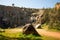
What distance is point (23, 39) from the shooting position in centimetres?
1656

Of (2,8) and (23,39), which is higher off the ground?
(2,8)

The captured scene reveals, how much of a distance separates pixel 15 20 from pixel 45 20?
9.14 m

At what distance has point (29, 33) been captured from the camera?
2012 cm

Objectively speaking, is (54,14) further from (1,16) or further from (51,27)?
(1,16)

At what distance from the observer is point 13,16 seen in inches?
1805

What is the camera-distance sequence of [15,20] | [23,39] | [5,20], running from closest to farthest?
[23,39], [5,20], [15,20]

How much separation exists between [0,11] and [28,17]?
35.7 ft

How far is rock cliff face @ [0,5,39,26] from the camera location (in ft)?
141

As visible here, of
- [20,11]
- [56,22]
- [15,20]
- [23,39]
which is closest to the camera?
[23,39]

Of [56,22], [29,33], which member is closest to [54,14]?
[56,22]

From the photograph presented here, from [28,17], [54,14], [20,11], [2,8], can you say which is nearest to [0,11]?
[2,8]

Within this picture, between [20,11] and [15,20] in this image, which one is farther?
[20,11]

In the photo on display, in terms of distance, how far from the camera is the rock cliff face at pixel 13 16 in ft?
141

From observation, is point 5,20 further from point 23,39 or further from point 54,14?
point 23,39
